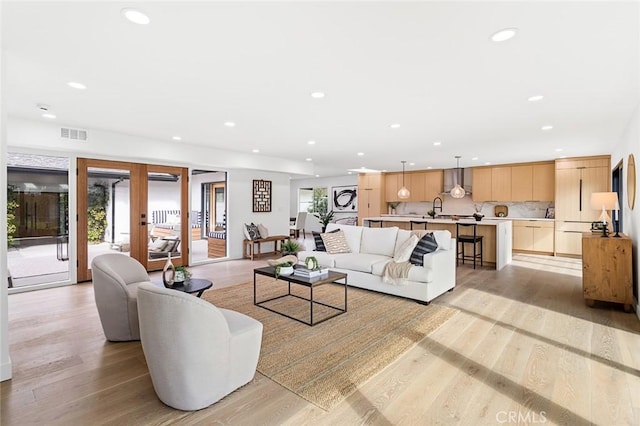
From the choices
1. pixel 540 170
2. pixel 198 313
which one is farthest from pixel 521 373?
pixel 540 170

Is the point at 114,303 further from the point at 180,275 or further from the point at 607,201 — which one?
the point at 607,201

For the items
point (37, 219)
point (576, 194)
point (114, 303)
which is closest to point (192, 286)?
point (114, 303)

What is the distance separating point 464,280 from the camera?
5.57 meters

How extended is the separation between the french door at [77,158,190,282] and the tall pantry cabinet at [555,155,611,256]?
8652 millimetres

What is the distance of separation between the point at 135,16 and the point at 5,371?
2746mm

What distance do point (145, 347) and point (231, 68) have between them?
7.46 feet

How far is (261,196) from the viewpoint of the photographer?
834cm

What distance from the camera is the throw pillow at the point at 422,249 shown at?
4.43 m

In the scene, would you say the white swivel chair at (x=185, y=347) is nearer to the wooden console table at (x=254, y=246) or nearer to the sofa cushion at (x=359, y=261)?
the sofa cushion at (x=359, y=261)

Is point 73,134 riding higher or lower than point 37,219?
higher

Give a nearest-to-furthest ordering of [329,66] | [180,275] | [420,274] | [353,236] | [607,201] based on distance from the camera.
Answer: [329,66] → [180,275] → [420,274] → [607,201] → [353,236]

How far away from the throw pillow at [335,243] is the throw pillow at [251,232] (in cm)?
274

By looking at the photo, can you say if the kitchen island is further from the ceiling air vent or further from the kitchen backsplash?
the ceiling air vent

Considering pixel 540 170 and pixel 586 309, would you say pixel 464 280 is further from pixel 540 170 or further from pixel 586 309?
pixel 540 170
